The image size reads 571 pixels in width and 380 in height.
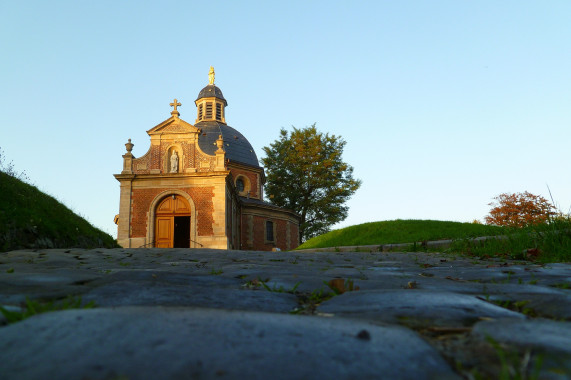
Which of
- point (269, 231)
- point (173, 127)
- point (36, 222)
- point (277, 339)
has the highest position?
point (173, 127)

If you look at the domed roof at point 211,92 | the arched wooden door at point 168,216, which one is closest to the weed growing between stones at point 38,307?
the arched wooden door at point 168,216

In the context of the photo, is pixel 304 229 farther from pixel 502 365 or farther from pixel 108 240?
pixel 502 365

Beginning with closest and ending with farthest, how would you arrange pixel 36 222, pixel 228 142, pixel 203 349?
pixel 203 349 → pixel 36 222 → pixel 228 142

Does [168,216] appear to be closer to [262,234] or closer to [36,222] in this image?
[262,234]

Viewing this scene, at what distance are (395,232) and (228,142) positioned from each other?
2373cm

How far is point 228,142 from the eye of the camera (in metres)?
34.5

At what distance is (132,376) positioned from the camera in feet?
2.84

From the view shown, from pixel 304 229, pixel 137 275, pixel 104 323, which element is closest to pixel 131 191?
pixel 304 229

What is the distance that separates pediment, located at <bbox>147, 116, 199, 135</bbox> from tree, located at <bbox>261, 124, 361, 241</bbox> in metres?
13.5

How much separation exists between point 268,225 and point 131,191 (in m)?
11.3

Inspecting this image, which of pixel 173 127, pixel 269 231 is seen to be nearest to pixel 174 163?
pixel 173 127

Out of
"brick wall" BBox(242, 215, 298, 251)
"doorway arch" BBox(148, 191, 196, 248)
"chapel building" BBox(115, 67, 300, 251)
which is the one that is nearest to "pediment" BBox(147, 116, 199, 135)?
"chapel building" BBox(115, 67, 300, 251)

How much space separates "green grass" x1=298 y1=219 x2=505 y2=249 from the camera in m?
11.3

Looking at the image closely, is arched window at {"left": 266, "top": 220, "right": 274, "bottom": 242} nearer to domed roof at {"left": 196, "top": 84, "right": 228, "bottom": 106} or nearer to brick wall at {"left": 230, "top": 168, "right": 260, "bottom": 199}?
brick wall at {"left": 230, "top": 168, "right": 260, "bottom": 199}
